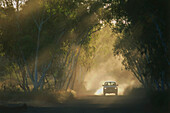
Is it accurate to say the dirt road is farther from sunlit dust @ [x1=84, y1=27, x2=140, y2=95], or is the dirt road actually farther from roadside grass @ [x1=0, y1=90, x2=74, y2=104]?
sunlit dust @ [x1=84, y1=27, x2=140, y2=95]

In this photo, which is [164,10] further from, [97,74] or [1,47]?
[97,74]

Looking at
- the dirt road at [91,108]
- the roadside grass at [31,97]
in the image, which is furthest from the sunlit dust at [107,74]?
the dirt road at [91,108]

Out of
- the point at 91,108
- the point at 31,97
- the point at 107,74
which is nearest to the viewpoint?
the point at 91,108

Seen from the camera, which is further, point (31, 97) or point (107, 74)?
point (107, 74)

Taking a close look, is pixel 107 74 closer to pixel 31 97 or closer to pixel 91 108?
pixel 31 97

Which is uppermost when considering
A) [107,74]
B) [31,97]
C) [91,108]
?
[107,74]

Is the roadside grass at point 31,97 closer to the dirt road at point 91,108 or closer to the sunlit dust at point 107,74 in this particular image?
the dirt road at point 91,108

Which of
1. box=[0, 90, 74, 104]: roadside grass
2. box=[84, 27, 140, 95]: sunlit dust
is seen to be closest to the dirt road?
box=[0, 90, 74, 104]: roadside grass

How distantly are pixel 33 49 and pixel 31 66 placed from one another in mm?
4261

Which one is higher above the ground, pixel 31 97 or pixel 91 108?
pixel 31 97

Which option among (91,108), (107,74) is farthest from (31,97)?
(107,74)

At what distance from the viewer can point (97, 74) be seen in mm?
156875

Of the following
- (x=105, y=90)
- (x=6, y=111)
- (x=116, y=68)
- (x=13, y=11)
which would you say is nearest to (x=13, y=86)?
(x=13, y=11)

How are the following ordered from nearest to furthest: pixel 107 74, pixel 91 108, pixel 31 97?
pixel 91 108
pixel 31 97
pixel 107 74
